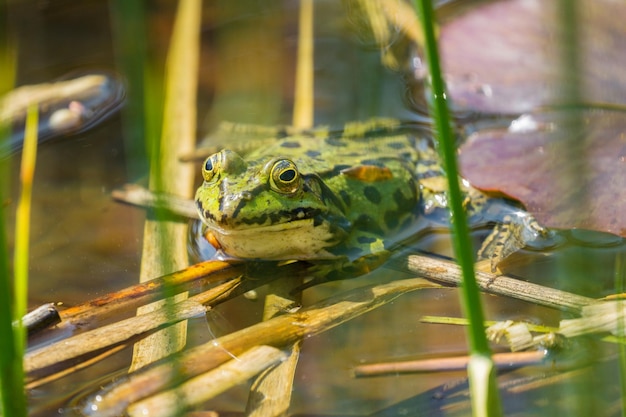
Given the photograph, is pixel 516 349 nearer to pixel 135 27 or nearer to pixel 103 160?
pixel 135 27

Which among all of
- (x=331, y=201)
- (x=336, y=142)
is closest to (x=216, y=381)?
(x=331, y=201)

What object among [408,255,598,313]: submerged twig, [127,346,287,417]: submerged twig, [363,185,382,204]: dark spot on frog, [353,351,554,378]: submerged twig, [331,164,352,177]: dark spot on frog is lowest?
[353,351,554,378]: submerged twig

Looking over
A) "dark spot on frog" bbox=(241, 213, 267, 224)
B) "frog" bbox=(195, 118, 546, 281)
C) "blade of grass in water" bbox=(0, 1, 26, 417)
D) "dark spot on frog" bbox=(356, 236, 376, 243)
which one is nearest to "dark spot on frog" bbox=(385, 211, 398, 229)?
"frog" bbox=(195, 118, 546, 281)

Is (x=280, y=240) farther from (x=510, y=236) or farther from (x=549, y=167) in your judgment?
(x=549, y=167)

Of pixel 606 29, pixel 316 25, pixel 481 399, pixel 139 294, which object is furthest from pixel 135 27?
pixel 316 25

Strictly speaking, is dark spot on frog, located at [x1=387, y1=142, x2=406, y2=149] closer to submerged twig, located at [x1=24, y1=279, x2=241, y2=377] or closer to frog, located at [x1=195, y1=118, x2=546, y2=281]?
frog, located at [x1=195, y1=118, x2=546, y2=281]

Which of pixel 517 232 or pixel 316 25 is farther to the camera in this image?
pixel 316 25
